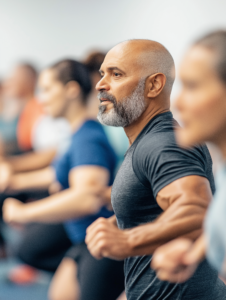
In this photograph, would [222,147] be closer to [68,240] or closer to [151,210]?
[151,210]

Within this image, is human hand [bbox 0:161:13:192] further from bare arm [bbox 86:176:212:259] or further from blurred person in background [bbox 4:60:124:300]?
bare arm [bbox 86:176:212:259]

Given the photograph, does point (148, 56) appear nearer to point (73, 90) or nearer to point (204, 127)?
point (204, 127)

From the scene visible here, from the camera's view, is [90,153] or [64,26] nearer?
[90,153]

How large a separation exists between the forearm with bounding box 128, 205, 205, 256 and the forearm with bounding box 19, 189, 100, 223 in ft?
2.45

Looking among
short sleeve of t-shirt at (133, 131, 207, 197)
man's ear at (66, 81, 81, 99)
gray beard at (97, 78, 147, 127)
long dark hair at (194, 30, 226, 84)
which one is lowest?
short sleeve of t-shirt at (133, 131, 207, 197)

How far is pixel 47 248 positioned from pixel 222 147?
1397mm

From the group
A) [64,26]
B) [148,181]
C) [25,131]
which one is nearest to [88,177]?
[148,181]

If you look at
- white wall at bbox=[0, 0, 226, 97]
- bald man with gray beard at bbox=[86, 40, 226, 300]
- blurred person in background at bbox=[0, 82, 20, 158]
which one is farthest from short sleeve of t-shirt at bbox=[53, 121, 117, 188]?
white wall at bbox=[0, 0, 226, 97]

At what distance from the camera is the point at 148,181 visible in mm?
944

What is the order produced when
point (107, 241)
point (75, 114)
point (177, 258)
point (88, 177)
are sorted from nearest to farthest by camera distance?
point (177, 258) → point (107, 241) → point (88, 177) → point (75, 114)

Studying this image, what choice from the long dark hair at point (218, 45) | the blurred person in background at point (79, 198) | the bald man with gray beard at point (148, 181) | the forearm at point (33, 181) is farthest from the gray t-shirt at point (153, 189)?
the forearm at point (33, 181)

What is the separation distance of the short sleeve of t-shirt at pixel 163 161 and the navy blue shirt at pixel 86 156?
0.67 meters

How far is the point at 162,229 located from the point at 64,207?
909 millimetres

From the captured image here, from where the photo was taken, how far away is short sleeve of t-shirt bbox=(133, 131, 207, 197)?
84 cm
